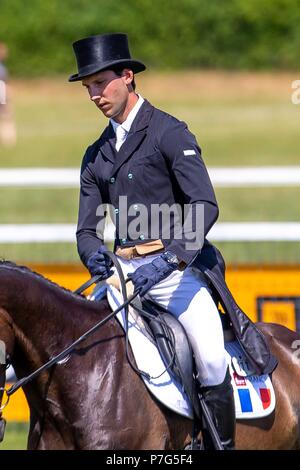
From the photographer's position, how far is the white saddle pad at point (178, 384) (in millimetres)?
5211

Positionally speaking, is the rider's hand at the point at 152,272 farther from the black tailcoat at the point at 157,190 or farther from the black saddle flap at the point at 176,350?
the black saddle flap at the point at 176,350

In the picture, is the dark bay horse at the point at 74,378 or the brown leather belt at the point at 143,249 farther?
the brown leather belt at the point at 143,249

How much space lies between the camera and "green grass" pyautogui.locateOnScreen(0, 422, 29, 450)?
8031 mm

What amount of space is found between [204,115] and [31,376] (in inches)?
943

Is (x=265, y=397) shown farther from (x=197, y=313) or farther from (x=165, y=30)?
(x=165, y=30)

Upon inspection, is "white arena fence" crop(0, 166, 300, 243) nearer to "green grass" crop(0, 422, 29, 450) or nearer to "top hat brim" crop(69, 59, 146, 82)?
"green grass" crop(0, 422, 29, 450)

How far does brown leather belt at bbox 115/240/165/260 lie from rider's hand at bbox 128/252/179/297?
0.23m

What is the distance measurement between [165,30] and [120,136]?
27994mm

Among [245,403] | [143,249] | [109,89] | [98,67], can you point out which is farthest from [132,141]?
[245,403]

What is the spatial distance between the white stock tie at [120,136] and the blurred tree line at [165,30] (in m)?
26.9

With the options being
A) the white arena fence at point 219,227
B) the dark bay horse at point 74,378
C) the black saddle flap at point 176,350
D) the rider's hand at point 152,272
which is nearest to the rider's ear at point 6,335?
the dark bay horse at point 74,378

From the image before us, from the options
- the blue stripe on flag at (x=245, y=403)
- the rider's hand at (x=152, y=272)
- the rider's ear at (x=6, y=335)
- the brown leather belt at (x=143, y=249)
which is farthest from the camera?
the blue stripe on flag at (x=245, y=403)

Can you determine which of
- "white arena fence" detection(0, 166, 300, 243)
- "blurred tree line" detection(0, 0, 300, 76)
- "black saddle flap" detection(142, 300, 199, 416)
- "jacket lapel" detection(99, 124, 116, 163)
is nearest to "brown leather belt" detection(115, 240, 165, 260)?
"black saddle flap" detection(142, 300, 199, 416)

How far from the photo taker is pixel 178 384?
5.30 m
